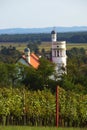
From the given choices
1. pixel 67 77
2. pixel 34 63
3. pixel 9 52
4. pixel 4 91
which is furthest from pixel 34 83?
pixel 9 52

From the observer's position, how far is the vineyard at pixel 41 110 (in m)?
26.1

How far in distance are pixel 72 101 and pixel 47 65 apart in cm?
2869

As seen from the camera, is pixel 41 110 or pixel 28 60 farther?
pixel 28 60

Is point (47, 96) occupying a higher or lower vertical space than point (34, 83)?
higher

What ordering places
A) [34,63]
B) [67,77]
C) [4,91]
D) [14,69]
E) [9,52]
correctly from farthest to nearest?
[9,52], [34,63], [14,69], [67,77], [4,91]

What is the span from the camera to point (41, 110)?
2694 centimetres

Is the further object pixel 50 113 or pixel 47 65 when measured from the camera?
pixel 47 65

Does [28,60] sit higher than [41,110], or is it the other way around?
[41,110]

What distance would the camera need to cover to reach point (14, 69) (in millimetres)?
55000

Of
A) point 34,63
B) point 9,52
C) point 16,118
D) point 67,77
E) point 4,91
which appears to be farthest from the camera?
point 9,52

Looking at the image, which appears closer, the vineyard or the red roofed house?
the vineyard

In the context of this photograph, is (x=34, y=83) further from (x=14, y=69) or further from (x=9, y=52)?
(x=9, y=52)

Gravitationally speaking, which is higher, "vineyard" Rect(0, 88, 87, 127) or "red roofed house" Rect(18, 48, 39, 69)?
Result: "vineyard" Rect(0, 88, 87, 127)

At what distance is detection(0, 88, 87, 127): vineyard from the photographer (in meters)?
26.1
